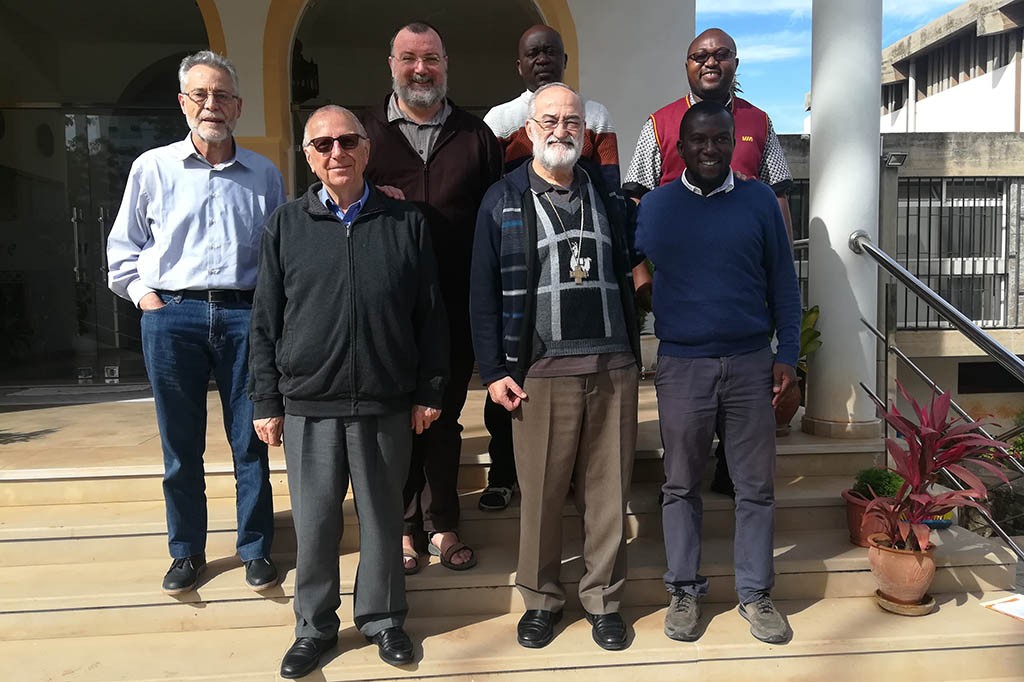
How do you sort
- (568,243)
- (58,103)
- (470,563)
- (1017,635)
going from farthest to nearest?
(58,103) < (470,563) < (1017,635) < (568,243)

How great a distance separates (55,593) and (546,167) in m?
2.46

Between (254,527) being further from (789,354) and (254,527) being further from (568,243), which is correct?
(789,354)

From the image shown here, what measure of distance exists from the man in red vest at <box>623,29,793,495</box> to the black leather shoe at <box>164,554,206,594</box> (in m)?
2.11

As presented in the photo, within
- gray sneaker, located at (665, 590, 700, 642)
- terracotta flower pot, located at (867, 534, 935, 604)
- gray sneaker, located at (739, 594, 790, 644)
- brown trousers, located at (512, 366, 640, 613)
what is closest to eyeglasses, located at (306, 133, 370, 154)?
brown trousers, located at (512, 366, 640, 613)

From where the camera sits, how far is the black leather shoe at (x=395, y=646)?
256 cm

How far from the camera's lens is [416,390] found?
103 inches

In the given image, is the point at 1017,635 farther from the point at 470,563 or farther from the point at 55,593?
the point at 55,593

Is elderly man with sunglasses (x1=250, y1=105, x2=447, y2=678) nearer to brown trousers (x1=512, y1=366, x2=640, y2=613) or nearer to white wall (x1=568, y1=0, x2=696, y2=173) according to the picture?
brown trousers (x1=512, y1=366, x2=640, y2=613)

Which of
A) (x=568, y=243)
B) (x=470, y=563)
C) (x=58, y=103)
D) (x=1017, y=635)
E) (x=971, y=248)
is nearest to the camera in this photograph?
(x=568, y=243)

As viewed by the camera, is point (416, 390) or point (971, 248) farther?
point (971, 248)

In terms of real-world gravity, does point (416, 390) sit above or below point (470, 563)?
above

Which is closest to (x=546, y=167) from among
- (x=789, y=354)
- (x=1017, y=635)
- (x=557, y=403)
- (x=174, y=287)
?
(x=557, y=403)

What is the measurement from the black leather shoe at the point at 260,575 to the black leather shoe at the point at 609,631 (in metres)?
1.21

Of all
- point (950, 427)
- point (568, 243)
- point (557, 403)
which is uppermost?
point (568, 243)
